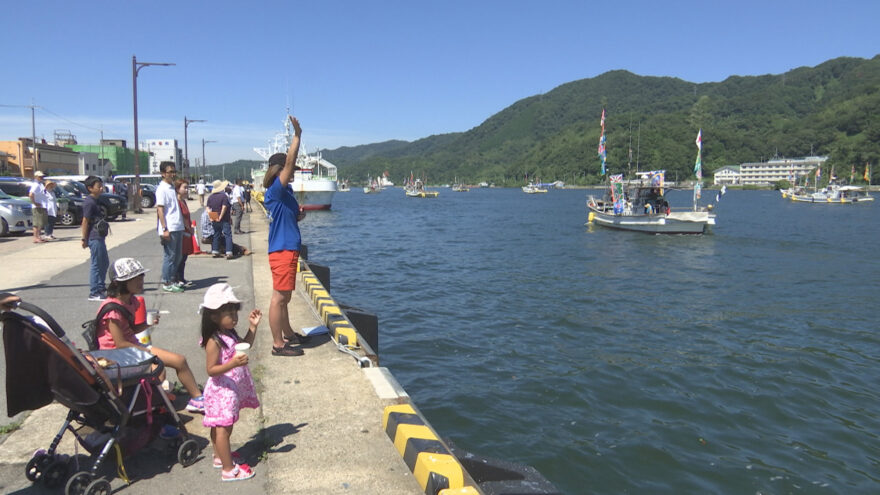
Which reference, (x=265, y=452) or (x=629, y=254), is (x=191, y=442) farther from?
(x=629, y=254)

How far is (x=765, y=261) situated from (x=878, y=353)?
1326cm

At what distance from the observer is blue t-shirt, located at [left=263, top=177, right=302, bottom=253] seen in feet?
17.9

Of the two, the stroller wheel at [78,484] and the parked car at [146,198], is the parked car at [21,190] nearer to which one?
the parked car at [146,198]

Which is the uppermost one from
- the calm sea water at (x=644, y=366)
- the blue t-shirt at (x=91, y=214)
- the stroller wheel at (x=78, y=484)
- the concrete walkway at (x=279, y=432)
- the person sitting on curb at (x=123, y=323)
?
the blue t-shirt at (x=91, y=214)

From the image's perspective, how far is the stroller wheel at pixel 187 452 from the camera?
354cm

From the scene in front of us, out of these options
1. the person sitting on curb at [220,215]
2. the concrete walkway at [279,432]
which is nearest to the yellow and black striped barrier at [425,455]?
the concrete walkway at [279,432]

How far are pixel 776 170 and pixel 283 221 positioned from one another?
177m

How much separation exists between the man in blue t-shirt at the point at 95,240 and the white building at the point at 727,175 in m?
172

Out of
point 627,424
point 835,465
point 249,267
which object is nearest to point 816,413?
point 835,465

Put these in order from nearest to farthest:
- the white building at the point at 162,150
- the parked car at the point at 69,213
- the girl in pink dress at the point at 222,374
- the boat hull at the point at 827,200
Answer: the girl in pink dress at the point at 222,374 < the parked car at the point at 69,213 < the boat hull at the point at 827,200 < the white building at the point at 162,150

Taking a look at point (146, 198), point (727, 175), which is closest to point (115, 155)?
point (146, 198)

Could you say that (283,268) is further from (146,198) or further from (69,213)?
(146,198)

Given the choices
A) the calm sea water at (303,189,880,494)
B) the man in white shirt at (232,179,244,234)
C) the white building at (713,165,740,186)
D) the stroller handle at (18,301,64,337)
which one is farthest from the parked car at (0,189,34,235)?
the white building at (713,165,740,186)

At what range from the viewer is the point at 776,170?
151750 mm
